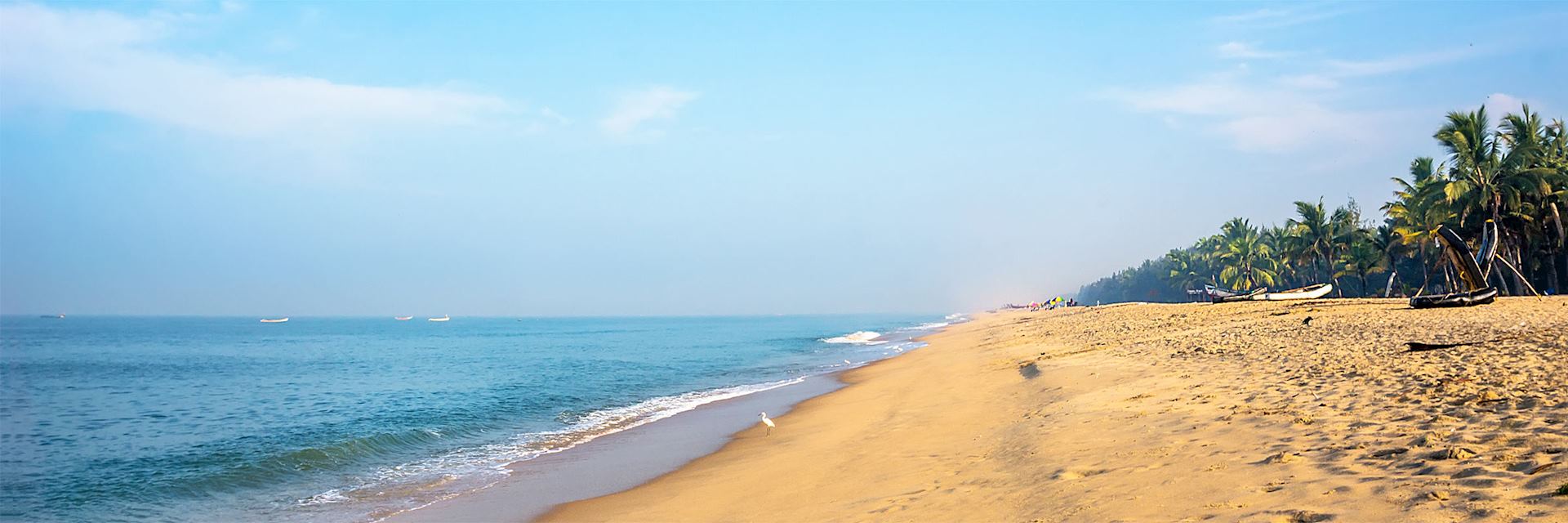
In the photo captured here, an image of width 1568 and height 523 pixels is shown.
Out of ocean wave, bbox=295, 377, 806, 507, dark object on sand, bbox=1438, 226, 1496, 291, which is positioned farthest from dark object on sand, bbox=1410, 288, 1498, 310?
ocean wave, bbox=295, 377, 806, 507

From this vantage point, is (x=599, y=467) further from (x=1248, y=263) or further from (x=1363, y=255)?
(x=1248, y=263)

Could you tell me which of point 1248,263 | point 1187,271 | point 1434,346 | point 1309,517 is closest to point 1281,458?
point 1309,517

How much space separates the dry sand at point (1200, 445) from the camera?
611cm

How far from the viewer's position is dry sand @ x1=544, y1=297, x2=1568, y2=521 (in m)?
6.11

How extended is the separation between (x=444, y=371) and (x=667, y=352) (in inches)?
655

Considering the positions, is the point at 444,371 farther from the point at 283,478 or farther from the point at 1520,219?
the point at 1520,219

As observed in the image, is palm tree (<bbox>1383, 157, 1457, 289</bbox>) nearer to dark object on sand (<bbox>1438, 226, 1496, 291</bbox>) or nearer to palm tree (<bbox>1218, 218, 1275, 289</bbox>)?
dark object on sand (<bbox>1438, 226, 1496, 291</bbox>)

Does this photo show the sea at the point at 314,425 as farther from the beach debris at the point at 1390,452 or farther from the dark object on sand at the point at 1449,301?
the dark object on sand at the point at 1449,301

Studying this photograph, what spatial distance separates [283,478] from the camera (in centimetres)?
1453

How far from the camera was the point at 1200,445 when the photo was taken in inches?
334

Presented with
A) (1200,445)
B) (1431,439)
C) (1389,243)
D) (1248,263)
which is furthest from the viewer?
(1248,263)

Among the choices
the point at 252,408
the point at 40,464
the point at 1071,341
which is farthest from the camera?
the point at 1071,341

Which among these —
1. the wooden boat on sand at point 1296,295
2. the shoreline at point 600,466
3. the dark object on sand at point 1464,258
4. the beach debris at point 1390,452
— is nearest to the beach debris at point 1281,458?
the beach debris at point 1390,452

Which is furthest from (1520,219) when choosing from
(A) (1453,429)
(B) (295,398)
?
(B) (295,398)
